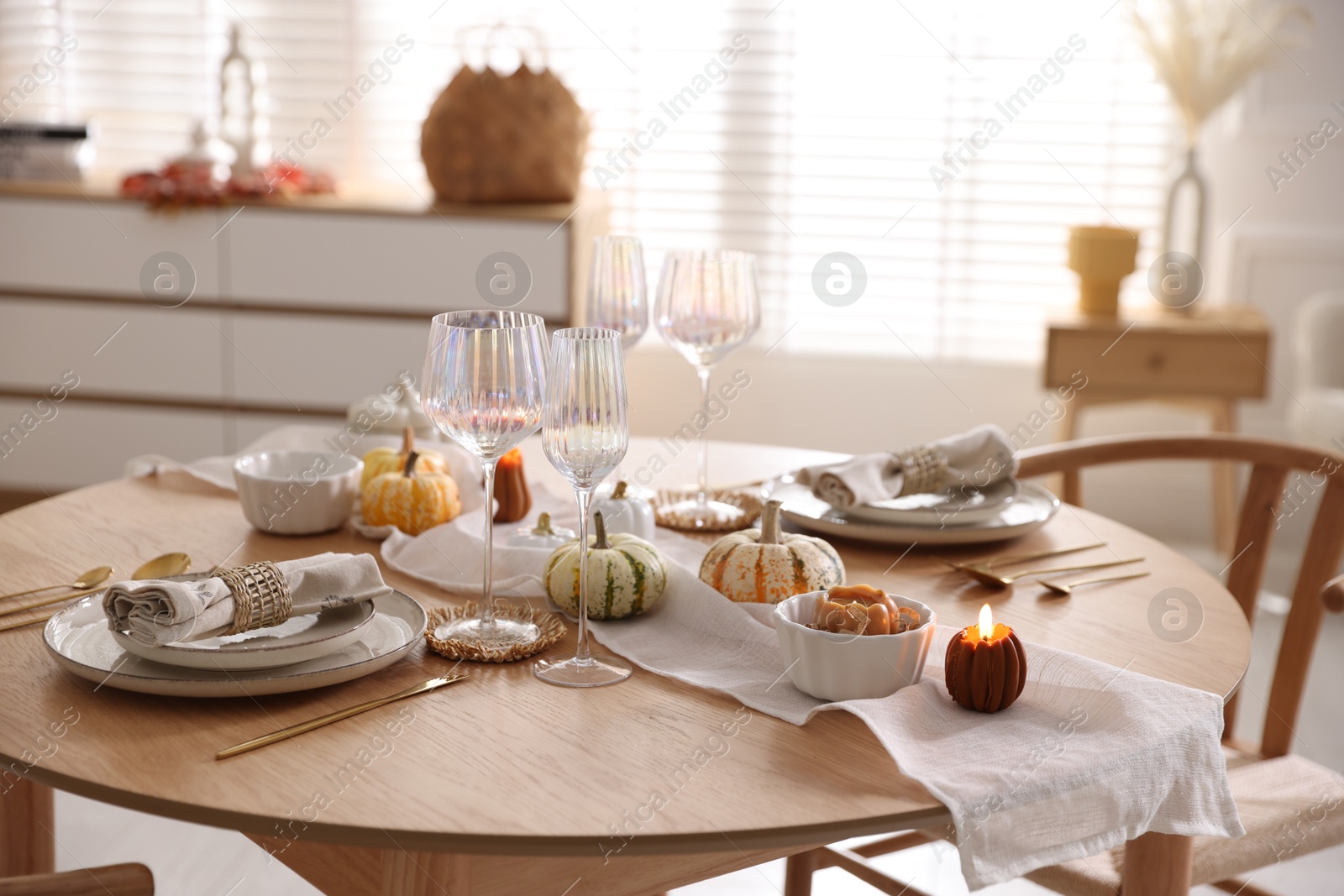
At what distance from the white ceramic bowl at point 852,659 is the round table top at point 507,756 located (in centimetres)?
3

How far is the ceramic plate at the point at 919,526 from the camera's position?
4.59 ft

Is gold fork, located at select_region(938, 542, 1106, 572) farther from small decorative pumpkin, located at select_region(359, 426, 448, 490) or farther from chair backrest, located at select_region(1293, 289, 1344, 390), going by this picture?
chair backrest, located at select_region(1293, 289, 1344, 390)

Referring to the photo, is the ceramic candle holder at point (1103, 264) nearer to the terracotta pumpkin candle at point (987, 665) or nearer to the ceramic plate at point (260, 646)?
the terracotta pumpkin candle at point (987, 665)

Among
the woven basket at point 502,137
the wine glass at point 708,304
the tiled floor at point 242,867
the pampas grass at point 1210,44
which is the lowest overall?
the tiled floor at point 242,867

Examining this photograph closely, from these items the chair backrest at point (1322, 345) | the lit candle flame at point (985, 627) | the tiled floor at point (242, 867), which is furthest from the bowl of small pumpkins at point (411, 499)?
the chair backrest at point (1322, 345)

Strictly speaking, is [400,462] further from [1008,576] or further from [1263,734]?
[1263,734]

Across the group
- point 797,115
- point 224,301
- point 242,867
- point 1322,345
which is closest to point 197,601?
point 242,867

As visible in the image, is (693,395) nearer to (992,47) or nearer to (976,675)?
(992,47)

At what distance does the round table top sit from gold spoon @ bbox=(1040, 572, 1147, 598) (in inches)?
1.4

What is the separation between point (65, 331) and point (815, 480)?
2.74 metres

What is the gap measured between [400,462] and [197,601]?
51cm

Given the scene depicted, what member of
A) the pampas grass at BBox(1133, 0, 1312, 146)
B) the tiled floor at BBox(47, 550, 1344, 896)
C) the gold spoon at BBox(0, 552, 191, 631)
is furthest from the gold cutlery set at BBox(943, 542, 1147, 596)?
the pampas grass at BBox(1133, 0, 1312, 146)

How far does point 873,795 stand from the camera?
2.87 ft

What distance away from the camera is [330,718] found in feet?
3.17
